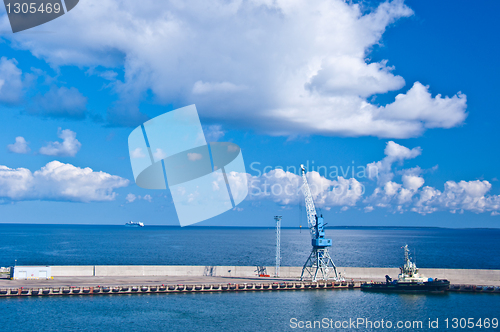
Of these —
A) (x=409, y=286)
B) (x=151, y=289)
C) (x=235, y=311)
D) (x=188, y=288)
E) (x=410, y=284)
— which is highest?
(x=410, y=284)

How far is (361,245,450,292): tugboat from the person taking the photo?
2982 inches

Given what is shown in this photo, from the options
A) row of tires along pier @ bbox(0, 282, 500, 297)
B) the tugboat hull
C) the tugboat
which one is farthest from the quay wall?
the tugboat hull

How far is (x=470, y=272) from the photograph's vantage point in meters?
82.5

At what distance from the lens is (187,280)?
76.4m

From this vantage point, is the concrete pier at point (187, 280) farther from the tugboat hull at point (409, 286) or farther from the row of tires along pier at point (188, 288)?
the tugboat hull at point (409, 286)

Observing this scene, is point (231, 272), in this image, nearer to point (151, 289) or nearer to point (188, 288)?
point (188, 288)

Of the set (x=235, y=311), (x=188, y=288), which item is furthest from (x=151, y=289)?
Result: (x=235, y=311)

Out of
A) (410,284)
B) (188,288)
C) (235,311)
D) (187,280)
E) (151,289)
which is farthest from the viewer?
(410,284)

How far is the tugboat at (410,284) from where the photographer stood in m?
75.8

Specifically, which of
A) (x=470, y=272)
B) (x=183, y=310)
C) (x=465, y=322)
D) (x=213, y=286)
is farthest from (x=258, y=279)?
(x=470, y=272)

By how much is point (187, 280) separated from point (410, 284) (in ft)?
133

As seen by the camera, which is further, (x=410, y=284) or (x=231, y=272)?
(x=231, y=272)

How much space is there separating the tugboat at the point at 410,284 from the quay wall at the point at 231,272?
4650mm

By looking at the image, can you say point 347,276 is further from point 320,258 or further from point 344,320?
point 344,320
